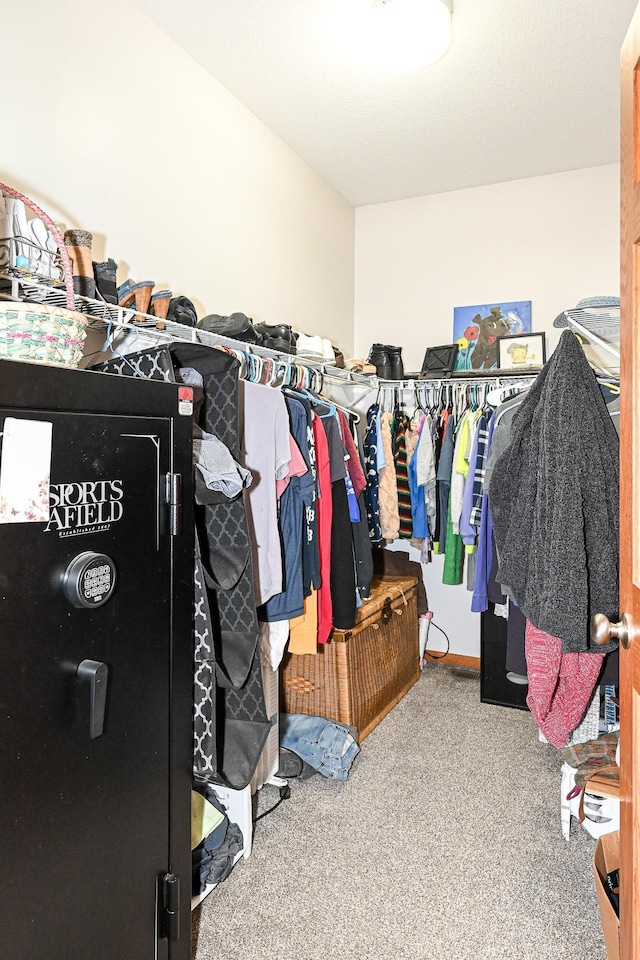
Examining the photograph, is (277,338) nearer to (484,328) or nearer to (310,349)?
(310,349)

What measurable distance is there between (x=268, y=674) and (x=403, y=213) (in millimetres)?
2988

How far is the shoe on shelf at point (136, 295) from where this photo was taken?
1859 millimetres

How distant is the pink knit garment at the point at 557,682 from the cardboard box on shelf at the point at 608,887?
15.9 inches

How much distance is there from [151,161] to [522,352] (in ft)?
6.93

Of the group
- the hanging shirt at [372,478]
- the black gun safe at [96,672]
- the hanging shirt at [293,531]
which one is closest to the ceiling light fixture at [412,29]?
the hanging shirt at [293,531]

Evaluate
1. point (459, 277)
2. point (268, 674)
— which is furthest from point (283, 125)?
point (268, 674)

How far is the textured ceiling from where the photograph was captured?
2.22 m

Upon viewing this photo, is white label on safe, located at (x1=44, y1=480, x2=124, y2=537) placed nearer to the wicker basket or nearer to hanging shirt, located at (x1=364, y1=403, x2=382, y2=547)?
the wicker basket

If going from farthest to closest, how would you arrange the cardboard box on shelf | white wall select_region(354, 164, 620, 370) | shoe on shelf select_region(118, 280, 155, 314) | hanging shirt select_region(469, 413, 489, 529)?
1. white wall select_region(354, 164, 620, 370)
2. hanging shirt select_region(469, 413, 489, 529)
3. shoe on shelf select_region(118, 280, 155, 314)
4. the cardboard box on shelf

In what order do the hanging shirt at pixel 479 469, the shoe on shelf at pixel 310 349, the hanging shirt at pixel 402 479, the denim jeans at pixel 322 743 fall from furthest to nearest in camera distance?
the hanging shirt at pixel 402 479 < the hanging shirt at pixel 479 469 < the shoe on shelf at pixel 310 349 < the denim jeans at pixel 322 743

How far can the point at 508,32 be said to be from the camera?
91.0 inches

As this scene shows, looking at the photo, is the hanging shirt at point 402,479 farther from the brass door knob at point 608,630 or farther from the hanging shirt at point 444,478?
the brass door knob at point 608,630

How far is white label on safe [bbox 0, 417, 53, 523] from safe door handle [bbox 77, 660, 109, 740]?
0.26 metres

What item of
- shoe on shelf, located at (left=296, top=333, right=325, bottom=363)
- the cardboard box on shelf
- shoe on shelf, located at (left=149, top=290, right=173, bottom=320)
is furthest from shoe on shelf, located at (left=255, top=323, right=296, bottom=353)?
the cardboard box on shelf
